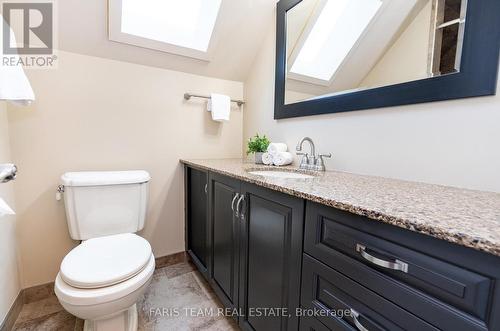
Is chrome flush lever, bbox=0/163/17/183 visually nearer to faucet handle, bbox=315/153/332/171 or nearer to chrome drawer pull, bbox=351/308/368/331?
chrome drawer pull, bbox=351/308/368/331

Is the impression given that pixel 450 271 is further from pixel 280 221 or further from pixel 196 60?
pixel 196 60

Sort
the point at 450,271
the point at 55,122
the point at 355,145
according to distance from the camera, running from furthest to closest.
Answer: the point at 55,122 → the point at 355,145 → the point at 450,271

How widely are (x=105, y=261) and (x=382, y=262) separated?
1157 mm

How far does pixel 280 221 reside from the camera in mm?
887

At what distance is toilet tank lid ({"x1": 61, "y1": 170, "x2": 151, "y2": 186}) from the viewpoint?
132 centimetres

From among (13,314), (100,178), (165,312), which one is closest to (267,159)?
(100,178)

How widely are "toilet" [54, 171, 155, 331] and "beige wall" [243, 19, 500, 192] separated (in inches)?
45.9

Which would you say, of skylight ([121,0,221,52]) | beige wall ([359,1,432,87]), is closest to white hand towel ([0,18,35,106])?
skylight ([121,0,221,52])

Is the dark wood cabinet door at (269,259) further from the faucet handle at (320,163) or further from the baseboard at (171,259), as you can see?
the baseboard at (171,259)

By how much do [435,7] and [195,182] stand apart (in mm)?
1596

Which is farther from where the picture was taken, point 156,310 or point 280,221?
point 156,310

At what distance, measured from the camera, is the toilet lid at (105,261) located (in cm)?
97

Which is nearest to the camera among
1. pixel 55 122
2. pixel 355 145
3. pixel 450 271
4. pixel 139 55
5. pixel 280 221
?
pixel 450 271

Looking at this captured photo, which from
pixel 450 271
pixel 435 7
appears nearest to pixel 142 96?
pixel 435 7
